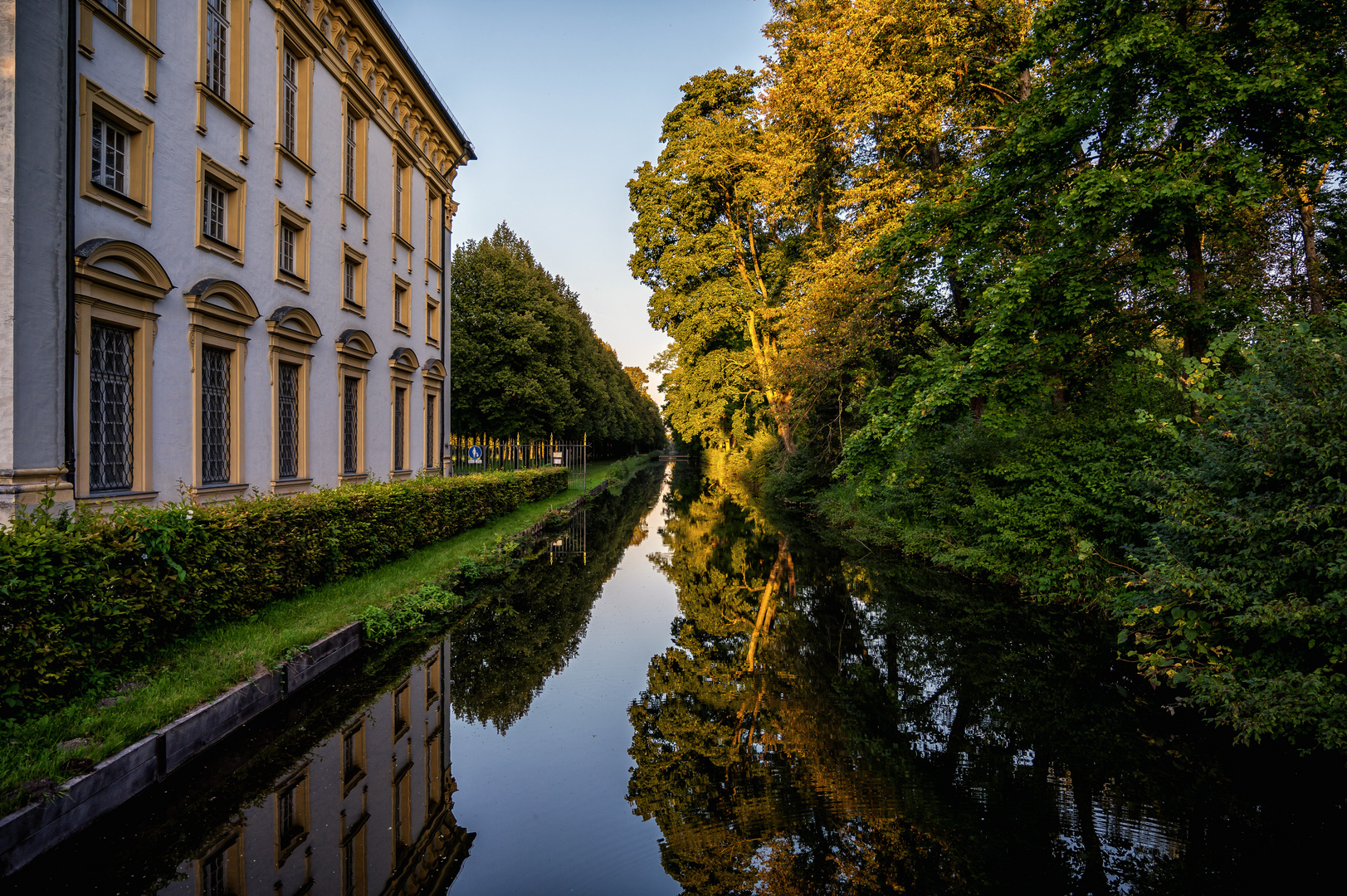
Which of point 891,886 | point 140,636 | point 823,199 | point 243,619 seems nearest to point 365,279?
point 243,619

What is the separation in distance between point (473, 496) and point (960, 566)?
1051 centimetres

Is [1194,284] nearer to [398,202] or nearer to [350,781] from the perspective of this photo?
[350,781]

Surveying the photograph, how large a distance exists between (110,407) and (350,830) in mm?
7473

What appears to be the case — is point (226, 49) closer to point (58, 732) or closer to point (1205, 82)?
point (58, 732)

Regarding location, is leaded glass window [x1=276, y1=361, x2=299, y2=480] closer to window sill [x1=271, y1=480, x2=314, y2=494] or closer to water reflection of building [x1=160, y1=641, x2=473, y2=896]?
window sill [x1=271, y1=480, x2=314, y2=494]

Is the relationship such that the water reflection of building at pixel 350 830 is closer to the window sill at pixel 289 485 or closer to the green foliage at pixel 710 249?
the window sill at pixel 289 485

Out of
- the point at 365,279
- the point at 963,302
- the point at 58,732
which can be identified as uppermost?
the point at 365,279

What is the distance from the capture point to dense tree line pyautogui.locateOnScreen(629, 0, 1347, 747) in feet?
15.1

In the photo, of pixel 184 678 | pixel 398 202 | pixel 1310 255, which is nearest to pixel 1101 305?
pixel 1310 255

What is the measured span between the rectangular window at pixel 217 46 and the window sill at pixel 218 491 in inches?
244

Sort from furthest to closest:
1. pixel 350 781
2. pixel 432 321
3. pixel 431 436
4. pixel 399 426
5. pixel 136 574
Result: pixel 432 321 → pixel 431 436 → pixel 399 426 → pixel 136 574 → pixel 350 781

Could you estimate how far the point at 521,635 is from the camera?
746 cm

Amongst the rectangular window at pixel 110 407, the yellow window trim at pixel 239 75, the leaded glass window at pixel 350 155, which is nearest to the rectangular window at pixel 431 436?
the leaded glass window at pixel 350 155

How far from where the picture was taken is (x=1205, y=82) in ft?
24.3
